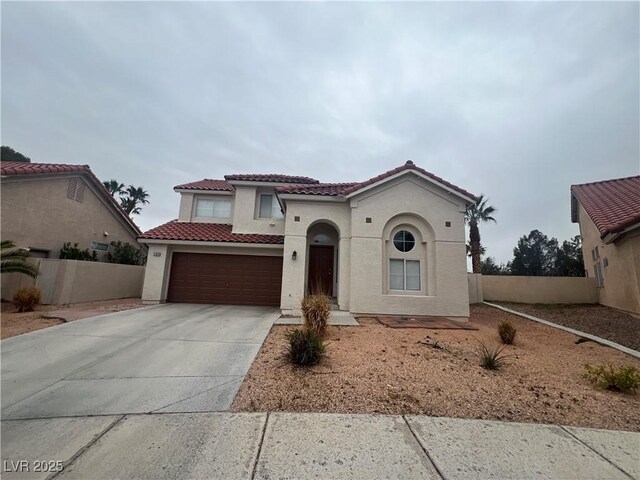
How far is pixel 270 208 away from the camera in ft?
47.0

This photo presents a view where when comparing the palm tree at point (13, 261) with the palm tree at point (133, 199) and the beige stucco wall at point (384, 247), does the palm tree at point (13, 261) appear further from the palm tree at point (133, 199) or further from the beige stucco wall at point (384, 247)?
the palm tree at point (133, 199)

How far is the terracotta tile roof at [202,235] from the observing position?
12.4 m

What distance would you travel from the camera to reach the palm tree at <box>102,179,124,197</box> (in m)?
30.7

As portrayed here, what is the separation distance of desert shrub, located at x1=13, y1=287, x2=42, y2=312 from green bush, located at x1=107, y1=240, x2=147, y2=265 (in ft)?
21.1

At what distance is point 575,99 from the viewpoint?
13344mm

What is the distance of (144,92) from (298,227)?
11.0 meters

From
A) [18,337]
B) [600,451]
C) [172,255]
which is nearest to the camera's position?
[600,451]

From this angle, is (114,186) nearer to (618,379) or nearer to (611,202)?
(618,379)

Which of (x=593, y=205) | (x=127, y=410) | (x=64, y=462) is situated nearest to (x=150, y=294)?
(x=127, y=410)

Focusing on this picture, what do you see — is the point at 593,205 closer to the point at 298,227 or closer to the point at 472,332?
the point at 472,332

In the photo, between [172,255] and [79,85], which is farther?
[172,255]

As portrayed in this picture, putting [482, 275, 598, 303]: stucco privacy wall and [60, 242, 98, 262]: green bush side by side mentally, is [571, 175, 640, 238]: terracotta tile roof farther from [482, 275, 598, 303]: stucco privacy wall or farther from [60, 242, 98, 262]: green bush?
[60, 242, 98, 262]: green bush

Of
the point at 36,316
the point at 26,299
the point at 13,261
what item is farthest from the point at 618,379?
the point at 13,261

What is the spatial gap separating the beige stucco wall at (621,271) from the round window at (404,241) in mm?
8286
